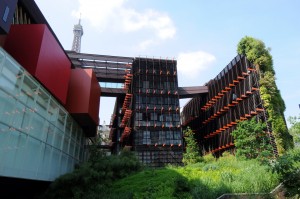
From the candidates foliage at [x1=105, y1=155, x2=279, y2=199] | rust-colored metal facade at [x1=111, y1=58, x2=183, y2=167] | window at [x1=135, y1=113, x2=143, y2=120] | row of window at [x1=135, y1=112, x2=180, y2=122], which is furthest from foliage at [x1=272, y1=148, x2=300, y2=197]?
Answer: window at [x1=135, y1=113, x2=143, y2=120]

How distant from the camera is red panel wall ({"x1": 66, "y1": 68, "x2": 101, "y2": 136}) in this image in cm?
2348

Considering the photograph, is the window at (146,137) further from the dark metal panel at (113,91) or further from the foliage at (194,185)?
the foliage at (194,185)

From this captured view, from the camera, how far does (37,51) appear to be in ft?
56.6

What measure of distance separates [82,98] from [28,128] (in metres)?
9.54

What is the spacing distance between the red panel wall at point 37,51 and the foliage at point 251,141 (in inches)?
706

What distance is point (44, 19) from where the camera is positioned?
75.8ft

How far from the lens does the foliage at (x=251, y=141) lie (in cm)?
2673

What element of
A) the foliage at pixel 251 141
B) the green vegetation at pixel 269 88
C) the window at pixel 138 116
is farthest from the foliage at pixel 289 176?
the window at pixel 138 116

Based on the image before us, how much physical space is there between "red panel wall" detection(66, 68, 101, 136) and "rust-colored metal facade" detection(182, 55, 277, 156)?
19885mm

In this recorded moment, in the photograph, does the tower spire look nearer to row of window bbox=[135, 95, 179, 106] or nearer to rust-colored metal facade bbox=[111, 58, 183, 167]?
rust-colored metal facade bbox=[111, 58, 183, 167]

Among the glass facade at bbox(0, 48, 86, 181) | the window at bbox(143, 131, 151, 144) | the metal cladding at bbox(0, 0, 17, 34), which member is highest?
the metal cladding at bbox(0, 0, 17, 34)

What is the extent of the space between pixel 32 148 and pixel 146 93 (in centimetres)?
2974

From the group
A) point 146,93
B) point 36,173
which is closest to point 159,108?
point 146,93

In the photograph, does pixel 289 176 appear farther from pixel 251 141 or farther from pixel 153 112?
pixel 153 112
